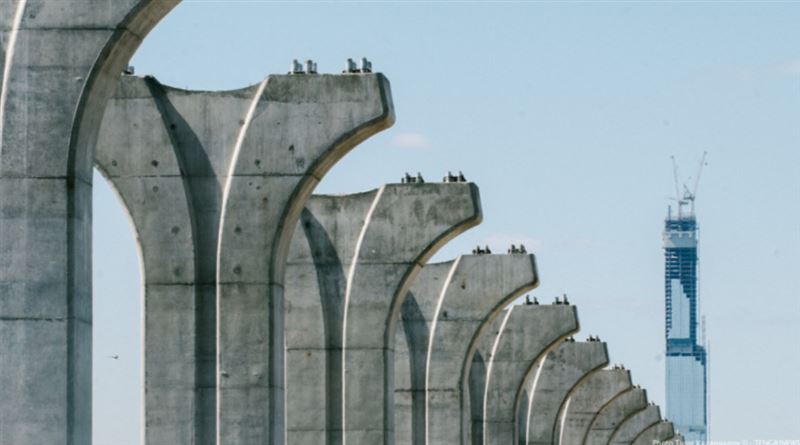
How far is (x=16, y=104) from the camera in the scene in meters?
22.6

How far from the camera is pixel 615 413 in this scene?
3248 inches

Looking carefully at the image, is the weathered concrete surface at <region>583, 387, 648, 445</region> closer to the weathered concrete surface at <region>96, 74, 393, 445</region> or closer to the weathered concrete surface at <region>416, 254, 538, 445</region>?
the weathered concrete surface at <region>416, 254, 538, 445</region>

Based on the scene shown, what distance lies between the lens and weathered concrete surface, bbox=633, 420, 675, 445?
95000 mm

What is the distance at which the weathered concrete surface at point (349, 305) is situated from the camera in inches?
1528

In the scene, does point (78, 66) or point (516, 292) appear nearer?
point (78, 66)

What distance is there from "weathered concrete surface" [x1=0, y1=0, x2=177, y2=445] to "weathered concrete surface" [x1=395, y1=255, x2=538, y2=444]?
26239 millimetres

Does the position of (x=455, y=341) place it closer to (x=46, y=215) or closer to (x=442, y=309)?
(x=442, y=309)

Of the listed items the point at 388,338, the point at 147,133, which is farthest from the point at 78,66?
the point at 388,338

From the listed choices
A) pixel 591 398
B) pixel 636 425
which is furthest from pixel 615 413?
pixel 636 425

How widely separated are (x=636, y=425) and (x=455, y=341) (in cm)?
4335

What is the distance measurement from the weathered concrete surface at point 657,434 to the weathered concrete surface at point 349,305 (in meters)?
53.7

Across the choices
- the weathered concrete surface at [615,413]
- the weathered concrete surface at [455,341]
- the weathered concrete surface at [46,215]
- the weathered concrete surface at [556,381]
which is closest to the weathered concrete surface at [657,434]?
the weathered concrete surface at [615,413]

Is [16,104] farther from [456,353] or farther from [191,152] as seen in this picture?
[456,353]

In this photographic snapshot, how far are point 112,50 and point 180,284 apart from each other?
849 cm
